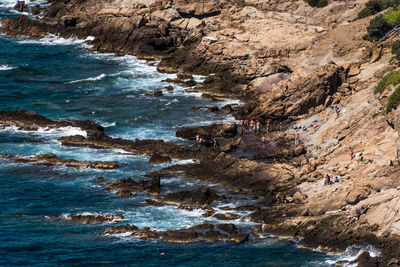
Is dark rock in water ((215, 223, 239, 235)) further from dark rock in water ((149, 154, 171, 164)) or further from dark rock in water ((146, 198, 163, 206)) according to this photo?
dark rock in water ((149, 154, 171, 164))

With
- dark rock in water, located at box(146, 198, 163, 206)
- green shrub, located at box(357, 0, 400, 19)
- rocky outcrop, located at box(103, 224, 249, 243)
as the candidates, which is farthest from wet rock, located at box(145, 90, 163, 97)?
rocky outcrop, located at box(103, 224, 249, 243)

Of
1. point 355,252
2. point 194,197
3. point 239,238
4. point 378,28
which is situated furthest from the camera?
point 378,28

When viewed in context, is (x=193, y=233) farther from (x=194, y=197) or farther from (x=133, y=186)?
(x=133, y=186)

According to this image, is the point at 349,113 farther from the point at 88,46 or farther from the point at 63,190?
the point at 88,46

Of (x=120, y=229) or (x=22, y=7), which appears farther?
(x=22, y=7)

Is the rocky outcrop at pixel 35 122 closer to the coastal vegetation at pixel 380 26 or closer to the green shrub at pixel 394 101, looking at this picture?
the green shrub at pixel 394 101

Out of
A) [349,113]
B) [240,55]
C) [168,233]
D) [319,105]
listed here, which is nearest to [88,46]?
[240,55]

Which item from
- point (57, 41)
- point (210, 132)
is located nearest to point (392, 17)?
point (210, 132)
